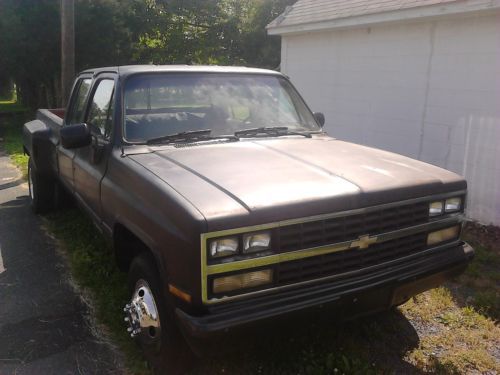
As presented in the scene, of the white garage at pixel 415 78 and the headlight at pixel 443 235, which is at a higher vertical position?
the white garage at pixel 415 78

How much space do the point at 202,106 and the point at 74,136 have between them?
0.99 metres

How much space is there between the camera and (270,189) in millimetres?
2621

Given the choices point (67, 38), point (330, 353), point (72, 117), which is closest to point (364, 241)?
point (330, 353)

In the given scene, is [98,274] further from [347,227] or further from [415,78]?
[415,78]

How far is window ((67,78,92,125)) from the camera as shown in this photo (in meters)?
4.66

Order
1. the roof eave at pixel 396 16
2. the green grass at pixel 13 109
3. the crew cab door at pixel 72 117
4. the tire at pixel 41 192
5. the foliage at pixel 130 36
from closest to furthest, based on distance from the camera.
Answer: the crew cab door at pixel 72 117 < the roof eave at pixel 396 16 < the tire at pixel 41 192 < the foliage at pixel 130 36 < the green grass at pixel 13 109

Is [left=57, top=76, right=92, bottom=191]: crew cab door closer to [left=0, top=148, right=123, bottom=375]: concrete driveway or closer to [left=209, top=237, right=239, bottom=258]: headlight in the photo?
[left=0, top=148, right=123, bottom=375]: concrete driveway

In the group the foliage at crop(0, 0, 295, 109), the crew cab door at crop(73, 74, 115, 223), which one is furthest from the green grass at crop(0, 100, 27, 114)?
the crew cab door at crop(73, 74, 115, 223)

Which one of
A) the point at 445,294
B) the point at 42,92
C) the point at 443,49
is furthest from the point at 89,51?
the point at 445,294

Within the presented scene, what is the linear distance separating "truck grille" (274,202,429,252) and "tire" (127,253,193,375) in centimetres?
72

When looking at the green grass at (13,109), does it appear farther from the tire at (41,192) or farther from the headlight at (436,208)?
the headlight at (436,208)

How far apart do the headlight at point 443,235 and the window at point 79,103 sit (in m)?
3.24

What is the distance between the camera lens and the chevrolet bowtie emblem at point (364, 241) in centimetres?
269

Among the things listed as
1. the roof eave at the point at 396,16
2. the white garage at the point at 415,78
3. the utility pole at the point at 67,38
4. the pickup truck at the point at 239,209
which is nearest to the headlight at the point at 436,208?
the pickup truck at the point at 239,209
